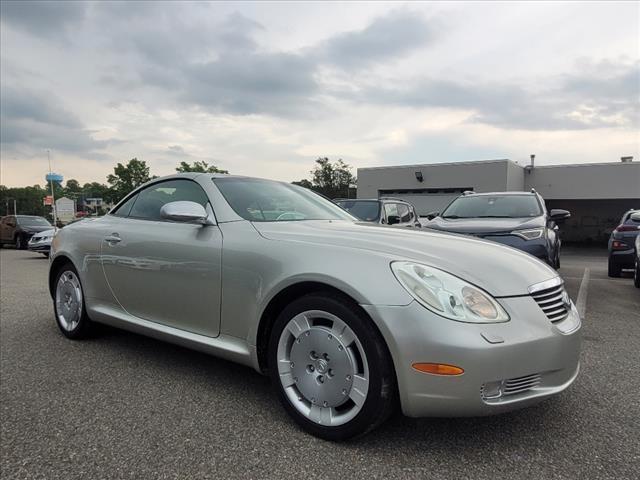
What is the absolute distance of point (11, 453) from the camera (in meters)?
2.28

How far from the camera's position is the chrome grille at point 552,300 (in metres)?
2.33

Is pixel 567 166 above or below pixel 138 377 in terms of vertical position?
above

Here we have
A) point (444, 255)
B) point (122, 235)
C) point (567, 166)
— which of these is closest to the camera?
point (444, 255)

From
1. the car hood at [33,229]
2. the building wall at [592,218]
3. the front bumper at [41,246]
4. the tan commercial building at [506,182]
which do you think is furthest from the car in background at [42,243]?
the building wall at [592,218]

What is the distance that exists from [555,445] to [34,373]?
132 inches

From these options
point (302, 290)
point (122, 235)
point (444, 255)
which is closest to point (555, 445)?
point (444, 255)

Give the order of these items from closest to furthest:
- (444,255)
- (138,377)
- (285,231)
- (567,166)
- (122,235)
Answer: (444,255) → (285,231) → (138,377) → (122,235) → (567,166)

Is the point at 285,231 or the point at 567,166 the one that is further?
the point at 567,166

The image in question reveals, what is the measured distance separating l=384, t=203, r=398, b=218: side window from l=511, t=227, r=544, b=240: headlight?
3910mm

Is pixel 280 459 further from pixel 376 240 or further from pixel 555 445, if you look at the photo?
pixel 555 445

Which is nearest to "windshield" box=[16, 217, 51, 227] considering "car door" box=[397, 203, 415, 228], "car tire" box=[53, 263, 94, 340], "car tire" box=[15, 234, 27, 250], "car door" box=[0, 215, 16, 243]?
"car door" box=[0, 215, 16, 243]

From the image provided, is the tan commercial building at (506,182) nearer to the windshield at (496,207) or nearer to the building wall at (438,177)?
the building wall at (438,177)

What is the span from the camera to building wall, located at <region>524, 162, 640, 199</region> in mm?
26031

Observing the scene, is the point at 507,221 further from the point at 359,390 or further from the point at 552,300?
the point at 359,390
